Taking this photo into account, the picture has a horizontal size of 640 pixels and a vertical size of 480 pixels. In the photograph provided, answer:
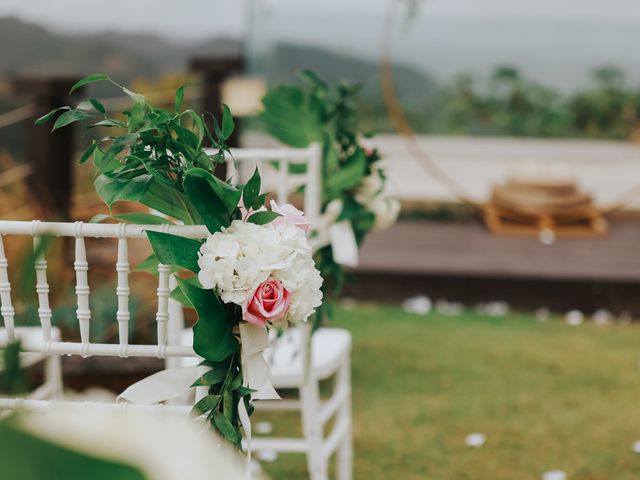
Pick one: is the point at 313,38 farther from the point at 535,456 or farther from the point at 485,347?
the point at 535,456

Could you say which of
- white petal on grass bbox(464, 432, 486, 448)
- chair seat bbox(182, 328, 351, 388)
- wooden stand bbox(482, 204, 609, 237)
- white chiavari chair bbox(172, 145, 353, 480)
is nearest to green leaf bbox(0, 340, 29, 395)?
white chiavari chair bbox(172, 145, 353, 480)

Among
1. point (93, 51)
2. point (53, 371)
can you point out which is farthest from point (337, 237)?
point (93, 51)

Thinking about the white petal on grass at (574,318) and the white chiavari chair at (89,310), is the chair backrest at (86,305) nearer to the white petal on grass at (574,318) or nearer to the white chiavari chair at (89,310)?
the white chiavari chair at (89,310)

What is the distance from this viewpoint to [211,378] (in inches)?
44.6

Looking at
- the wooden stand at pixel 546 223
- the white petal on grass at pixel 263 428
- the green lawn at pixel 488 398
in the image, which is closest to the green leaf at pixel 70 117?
the green lawn at pixel 488 398

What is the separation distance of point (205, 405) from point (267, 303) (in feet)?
0.51

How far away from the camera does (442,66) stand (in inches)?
199

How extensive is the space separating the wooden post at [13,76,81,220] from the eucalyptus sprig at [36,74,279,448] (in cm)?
242

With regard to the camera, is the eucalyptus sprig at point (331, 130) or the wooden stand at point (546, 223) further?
the wooden stand at point (546, 223)

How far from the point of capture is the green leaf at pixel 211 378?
1.12 metres

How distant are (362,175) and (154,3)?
455cm

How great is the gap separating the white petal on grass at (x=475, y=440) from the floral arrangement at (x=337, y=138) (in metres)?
0.73

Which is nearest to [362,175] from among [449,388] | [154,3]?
[449,388]

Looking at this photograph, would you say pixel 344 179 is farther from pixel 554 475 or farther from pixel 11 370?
pixel 11 370
